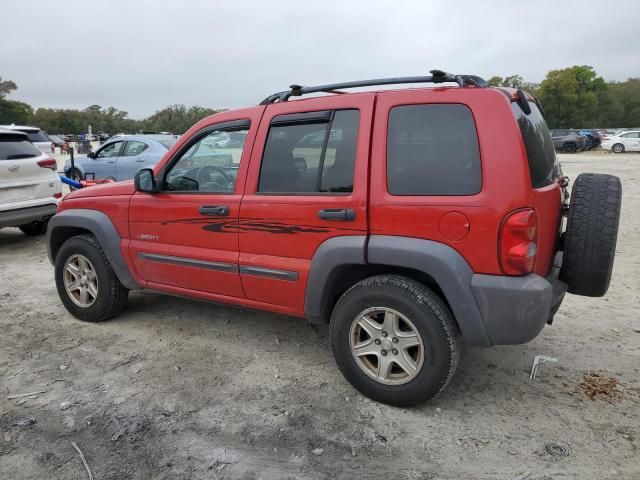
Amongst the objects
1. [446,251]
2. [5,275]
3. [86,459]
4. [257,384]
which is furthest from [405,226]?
[5,275]

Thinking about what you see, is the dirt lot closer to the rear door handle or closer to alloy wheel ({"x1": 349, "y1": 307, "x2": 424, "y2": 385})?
alloy wheel ({"x1": 349, "y1": 307, "x2": 424, "y2": 385})

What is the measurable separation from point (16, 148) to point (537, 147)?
7134 millimetres

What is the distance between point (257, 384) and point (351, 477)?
1.08 metres

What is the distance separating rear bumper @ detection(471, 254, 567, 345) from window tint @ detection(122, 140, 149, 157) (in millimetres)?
9748

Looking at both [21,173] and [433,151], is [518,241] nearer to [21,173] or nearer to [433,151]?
[433,151]

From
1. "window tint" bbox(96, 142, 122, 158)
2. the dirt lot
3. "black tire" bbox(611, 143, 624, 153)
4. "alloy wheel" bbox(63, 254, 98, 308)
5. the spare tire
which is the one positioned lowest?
the dirt lot

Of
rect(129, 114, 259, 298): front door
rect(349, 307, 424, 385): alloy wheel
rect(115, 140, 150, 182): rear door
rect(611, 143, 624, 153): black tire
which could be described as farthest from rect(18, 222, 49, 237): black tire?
rect(611, 143, 624, 153): black tire

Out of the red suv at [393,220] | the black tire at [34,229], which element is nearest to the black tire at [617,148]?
the red suv at [393,220]

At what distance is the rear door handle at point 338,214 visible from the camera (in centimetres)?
299

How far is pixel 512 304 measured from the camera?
264 cm

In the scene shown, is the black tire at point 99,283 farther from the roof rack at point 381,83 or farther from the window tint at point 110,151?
the window tint at point 110,151

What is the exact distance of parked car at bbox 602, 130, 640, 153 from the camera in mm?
29172

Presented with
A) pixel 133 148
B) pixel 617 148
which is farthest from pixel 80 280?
pixel 617 148

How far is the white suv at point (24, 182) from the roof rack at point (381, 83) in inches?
198
